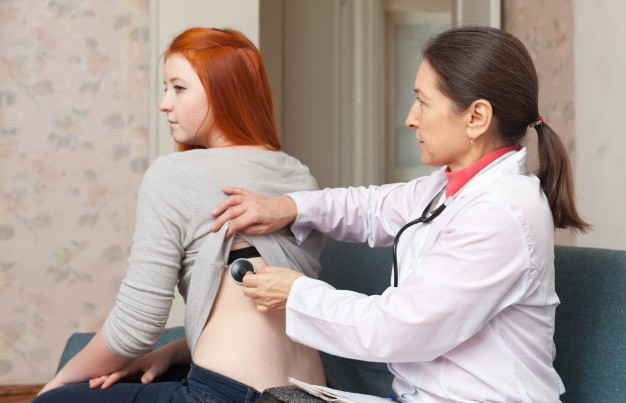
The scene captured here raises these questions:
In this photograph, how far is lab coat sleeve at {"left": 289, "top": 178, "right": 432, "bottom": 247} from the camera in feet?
5.67

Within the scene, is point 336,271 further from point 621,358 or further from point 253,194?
point 621,358

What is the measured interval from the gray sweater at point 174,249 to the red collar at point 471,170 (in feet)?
1.29

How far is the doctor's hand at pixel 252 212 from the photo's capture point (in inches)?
60.9

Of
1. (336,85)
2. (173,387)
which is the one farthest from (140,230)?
(336,85)

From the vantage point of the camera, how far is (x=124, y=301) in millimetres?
1534

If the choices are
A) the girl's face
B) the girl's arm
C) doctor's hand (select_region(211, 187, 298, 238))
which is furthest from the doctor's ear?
the girl's arm

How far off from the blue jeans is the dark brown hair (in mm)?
655

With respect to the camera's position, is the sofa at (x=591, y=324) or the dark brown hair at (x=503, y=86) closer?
the dark brown hair at (x=503, y=86)

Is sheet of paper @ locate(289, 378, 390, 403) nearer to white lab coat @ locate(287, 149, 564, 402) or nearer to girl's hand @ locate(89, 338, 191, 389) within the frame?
white lab coat @ locate(287, 149, 564, 402)

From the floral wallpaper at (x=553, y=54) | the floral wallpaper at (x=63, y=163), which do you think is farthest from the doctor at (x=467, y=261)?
the floral wallpaper at (x=63, y=163)

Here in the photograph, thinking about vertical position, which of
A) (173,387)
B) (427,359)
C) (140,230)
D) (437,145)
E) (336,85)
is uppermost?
(336,85)

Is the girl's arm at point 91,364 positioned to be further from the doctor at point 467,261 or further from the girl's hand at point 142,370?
the doctor at point 467,261

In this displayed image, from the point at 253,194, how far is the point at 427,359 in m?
0.50

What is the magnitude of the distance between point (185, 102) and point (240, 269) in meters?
0.36
